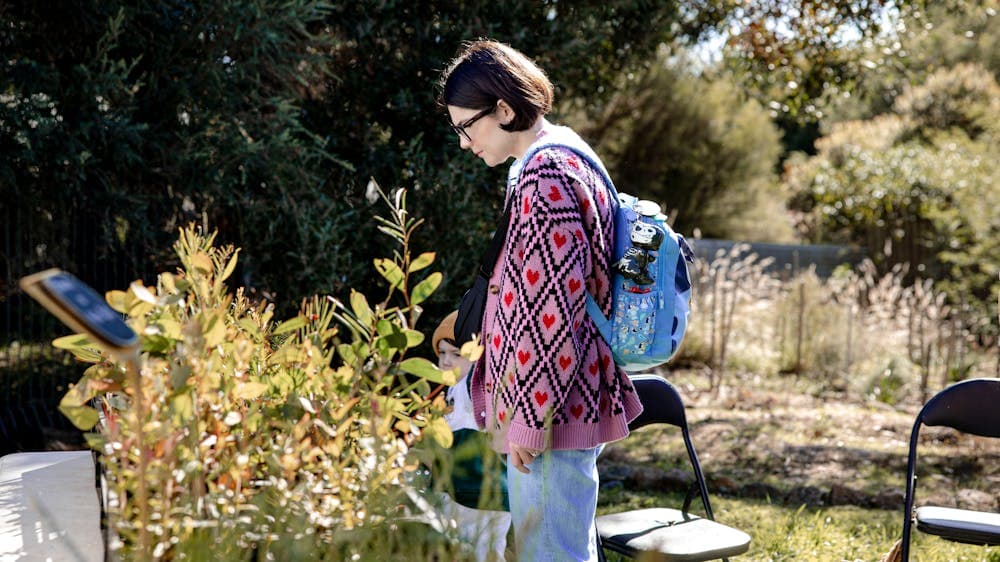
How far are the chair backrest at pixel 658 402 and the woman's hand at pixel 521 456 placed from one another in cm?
104

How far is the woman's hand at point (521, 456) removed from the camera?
7.40ft

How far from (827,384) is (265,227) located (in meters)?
5.47

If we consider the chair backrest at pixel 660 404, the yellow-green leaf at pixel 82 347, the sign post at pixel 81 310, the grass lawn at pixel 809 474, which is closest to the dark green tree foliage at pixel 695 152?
the grass lawn at pixel 809 474

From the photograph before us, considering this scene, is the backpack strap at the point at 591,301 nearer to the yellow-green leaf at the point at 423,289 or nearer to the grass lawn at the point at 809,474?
the yellow-green leaf at the point at 423,289

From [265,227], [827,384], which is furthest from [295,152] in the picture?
[827,384]

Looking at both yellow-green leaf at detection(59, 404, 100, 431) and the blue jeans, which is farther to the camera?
the blue jeans

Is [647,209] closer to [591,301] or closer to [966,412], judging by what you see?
[591,301]

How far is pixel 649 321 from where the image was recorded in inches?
93.0

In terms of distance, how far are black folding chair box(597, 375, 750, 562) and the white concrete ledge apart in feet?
4.38

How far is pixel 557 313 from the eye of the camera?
221 cm


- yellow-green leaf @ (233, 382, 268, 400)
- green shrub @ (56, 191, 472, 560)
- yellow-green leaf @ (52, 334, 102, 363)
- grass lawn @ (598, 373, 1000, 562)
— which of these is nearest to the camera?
green shrub @ (56, 191, 472, 560)

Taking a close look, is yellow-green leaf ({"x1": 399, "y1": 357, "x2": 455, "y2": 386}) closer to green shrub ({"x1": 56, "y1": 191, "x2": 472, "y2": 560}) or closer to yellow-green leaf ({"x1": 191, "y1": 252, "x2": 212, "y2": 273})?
green shrub ({"x1": 56, "y1": 191, "x2": 472, "y2": 560})

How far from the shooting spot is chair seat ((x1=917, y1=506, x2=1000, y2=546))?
2.98 m

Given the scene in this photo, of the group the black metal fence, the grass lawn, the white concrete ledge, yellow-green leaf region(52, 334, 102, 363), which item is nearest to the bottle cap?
yellow-green leaf region(52, 334, 102, 363)
